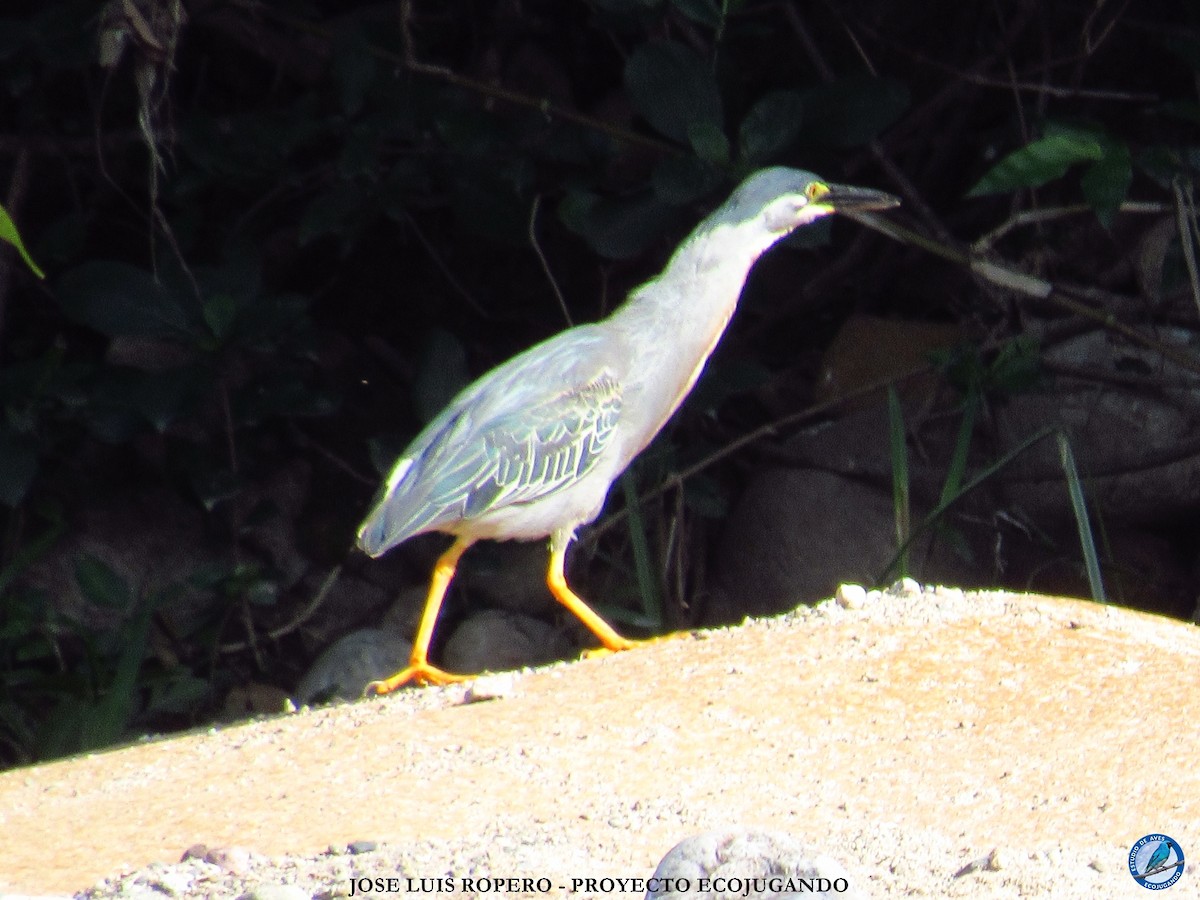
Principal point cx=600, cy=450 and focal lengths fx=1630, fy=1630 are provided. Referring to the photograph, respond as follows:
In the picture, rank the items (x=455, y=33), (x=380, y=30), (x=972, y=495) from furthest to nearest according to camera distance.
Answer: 1. (x=455, y=33)
2. (x=972, y=495)
3. (x=380, y=30)

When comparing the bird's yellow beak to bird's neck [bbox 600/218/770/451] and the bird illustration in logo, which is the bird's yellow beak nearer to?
bird's neck [bbox 600/218/770/451]

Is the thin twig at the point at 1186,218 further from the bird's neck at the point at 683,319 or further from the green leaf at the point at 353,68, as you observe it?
the green leaf at the point at 353,68

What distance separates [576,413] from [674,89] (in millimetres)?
1059

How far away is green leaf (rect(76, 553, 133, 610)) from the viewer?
5445 millimetres

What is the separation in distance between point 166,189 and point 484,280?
131cm

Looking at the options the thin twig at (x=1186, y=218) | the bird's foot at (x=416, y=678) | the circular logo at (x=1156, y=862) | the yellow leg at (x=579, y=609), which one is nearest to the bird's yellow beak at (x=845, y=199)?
the thin twig at (x=1186, y=218)

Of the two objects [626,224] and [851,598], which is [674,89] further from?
[851,598]

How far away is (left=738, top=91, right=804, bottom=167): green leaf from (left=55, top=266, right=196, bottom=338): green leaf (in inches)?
73.6

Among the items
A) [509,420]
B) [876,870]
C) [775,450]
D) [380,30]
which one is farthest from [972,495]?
[876,870]

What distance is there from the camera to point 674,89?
4.86 metres

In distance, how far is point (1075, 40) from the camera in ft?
19.3

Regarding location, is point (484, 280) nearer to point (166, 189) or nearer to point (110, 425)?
point (166, 189)

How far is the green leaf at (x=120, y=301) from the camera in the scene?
5160 millimetres

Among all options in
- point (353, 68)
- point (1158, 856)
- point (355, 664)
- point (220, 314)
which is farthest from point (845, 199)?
point (1158, 856)
